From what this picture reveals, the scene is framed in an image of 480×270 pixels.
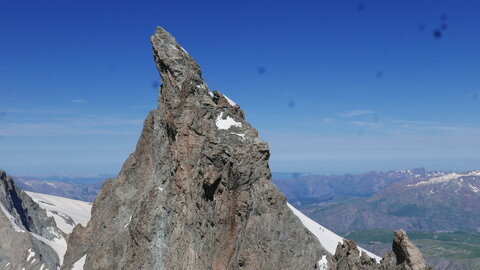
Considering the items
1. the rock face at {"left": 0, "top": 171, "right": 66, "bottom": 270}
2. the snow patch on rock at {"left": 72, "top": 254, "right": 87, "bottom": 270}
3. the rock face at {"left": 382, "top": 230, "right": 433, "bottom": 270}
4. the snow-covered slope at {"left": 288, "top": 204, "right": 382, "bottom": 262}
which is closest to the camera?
the rock face at {"left": 382, "top": 230, "right": 433, "bottom": 270}

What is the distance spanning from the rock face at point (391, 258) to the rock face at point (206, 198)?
10.4 feet

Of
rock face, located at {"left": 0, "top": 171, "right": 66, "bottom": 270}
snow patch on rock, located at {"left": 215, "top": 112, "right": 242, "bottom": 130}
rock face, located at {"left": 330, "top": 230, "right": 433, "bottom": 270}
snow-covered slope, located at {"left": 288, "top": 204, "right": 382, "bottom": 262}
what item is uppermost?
snow patch on rock, located at {"left": 215, "top": 112, "right": 242, "bottom": 130}

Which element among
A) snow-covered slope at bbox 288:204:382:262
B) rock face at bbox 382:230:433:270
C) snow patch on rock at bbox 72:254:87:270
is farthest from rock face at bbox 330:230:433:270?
snow patch on rock at bbox 72:254:87:270

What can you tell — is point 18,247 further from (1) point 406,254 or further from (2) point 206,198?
(1) point 406,254

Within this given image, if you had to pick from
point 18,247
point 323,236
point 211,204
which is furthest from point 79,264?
point 18,247

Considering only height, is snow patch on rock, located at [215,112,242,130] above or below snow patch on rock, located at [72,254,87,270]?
→ above

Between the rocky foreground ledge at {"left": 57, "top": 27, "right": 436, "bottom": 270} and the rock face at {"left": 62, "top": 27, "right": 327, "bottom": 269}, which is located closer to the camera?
the rocky foreground ledge at {"left": 57, "top": 27, "right": 436, "bottom": 270}

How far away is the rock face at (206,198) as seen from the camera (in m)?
39.8

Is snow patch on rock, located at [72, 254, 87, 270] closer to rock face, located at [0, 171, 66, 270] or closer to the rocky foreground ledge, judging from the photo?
the rocky foreground ledge

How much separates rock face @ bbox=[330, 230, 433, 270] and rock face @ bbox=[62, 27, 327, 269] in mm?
3162

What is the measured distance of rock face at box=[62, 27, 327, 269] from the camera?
39.8 metres

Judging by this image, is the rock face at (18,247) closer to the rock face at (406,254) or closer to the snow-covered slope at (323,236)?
the snow-covered slope at (323,236)

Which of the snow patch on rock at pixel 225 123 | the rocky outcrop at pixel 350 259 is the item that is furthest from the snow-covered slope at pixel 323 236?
the rocky outcrop at pixel 350 259

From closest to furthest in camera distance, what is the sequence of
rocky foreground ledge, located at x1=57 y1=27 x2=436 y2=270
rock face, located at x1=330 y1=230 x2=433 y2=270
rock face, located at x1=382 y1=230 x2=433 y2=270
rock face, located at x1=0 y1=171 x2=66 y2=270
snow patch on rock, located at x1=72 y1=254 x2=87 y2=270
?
rock face, located at x1=382 y1=230 x2=433 y2=270
rock face, located at x1=330 y1=230 x2=433 y2=270
rocky foreground ledge, located at x1=57 y1=27 x2=436 y2=270
snow patch on rock, located at x1=72 y1=254 x2=87 y2=270
rock face, located at x1=0 y1=171 x2=66 y2=270
